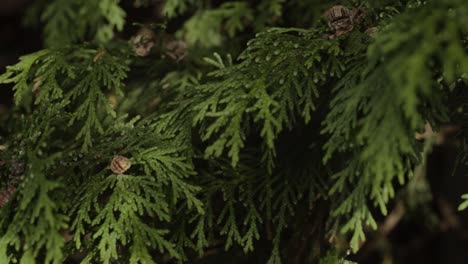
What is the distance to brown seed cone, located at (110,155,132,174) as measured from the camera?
1246 mm

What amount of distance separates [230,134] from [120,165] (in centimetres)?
28

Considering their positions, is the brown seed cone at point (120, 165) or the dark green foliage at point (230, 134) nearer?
the dark green foliage at point (230, 134)

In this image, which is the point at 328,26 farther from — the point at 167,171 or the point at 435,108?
the point at 167,171

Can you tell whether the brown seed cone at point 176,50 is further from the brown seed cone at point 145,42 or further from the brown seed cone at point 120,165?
the brown seed cone at point 120,165

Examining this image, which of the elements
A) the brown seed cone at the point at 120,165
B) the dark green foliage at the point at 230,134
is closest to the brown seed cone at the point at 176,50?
the dark green foliage at the point at 230,134

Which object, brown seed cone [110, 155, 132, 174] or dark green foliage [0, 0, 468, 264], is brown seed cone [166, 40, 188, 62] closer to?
dark green foliage [0, 0, 468, 264]

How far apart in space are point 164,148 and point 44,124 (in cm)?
26

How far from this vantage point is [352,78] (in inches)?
46.5

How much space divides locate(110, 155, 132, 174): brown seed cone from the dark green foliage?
16 millimetres

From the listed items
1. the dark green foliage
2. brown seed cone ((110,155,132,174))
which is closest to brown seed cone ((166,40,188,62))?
the dark green foliage

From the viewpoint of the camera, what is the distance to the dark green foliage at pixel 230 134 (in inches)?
40.1

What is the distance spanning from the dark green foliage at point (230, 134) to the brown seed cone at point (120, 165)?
0.6 inches

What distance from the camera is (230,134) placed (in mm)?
1118

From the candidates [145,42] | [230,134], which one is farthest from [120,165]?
[145,42]
